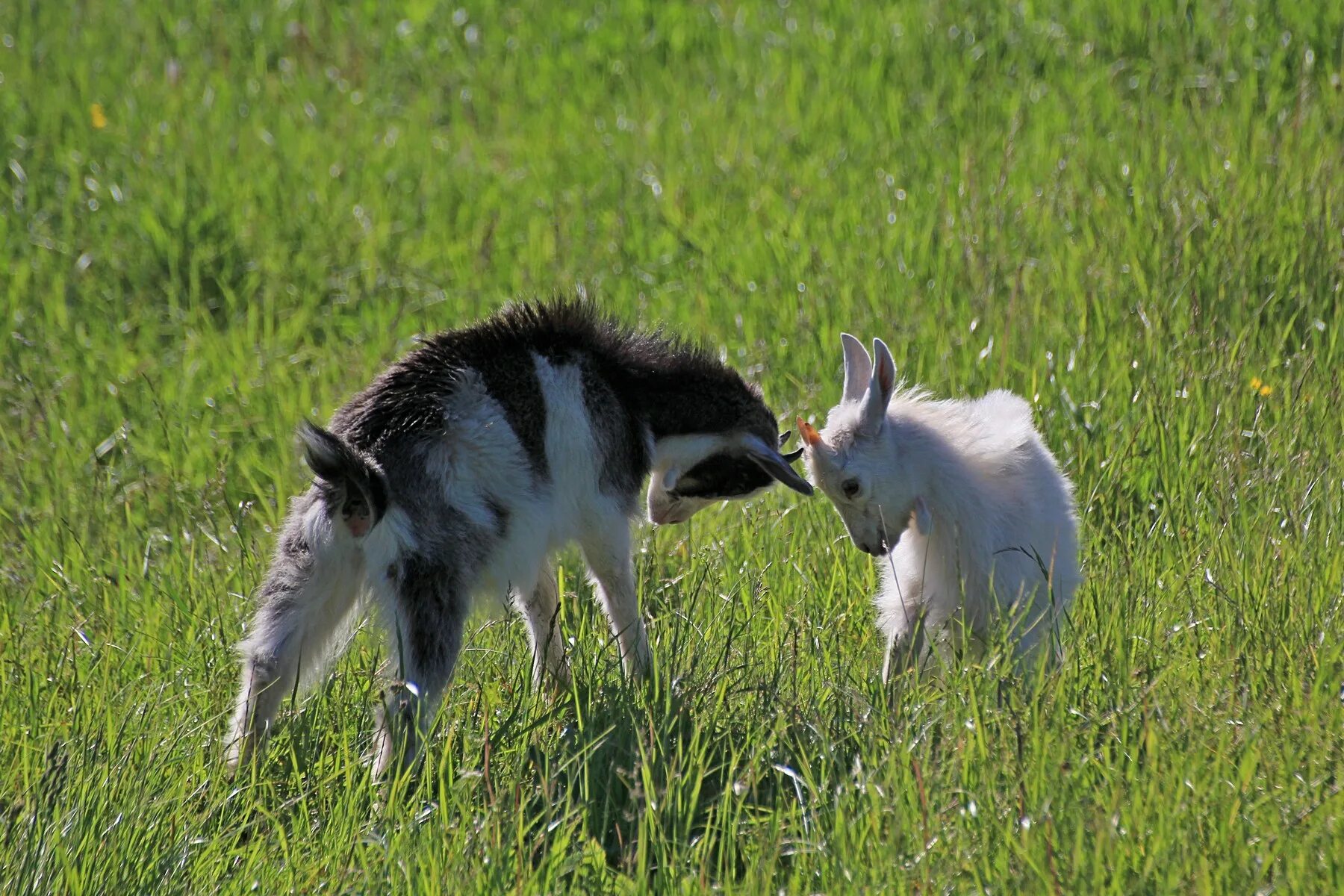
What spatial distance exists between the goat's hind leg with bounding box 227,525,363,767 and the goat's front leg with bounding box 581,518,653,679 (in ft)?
2.53

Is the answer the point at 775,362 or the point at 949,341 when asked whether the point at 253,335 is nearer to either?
the point at 775,362

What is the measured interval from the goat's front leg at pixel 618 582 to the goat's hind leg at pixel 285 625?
77 centimetres

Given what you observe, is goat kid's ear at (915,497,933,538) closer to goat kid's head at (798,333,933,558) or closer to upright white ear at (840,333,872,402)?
goat kid's head at (798,333,933,558)

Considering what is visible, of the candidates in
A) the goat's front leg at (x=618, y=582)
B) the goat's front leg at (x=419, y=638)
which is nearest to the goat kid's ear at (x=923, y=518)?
the goat's front leg at (x=618, y=582)

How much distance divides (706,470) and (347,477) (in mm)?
1466

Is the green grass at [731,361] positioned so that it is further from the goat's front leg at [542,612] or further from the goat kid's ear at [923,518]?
the goat kid's ear at [923,518]

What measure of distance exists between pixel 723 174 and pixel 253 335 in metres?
2.68

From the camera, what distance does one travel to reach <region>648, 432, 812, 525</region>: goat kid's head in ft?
16.6

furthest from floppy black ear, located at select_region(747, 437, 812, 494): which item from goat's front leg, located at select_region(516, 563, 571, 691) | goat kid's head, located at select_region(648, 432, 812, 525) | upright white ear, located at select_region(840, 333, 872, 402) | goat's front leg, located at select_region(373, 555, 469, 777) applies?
goat's front leg, located at select_region(373, 555, 469, 777)

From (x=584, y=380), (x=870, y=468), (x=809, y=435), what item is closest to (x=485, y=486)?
(x=584, y=380)

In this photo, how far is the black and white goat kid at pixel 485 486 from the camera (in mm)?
4105

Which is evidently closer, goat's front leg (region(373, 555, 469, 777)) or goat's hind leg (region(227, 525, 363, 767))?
goat's front leg (region(373, 555, 469, 777))

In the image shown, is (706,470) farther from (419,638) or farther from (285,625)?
(285,625)

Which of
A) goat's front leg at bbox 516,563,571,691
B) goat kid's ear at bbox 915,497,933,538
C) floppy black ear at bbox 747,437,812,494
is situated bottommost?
goat's front leg at bbox 516,563,571,691
